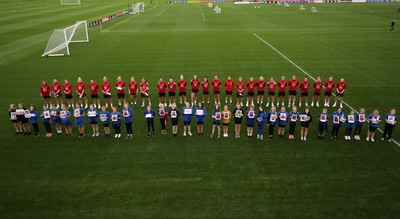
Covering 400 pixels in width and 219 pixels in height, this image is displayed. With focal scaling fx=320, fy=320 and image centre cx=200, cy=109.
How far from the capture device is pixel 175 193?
9539mm

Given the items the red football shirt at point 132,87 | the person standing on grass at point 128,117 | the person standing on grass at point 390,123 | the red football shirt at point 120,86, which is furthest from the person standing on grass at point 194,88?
the person standing on grass at point 390,123

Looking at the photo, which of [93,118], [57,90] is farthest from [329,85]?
[57,90]

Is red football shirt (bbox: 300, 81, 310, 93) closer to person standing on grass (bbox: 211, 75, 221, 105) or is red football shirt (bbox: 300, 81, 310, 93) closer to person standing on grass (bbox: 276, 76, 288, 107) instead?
person standing on grass (bbox: 276, 76, 288, 107)

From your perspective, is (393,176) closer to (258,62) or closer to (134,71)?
(258,62)

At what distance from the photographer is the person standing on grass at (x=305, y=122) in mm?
12312

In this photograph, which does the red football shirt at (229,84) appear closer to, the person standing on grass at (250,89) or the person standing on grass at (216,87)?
the person standing on grass at (216,87)

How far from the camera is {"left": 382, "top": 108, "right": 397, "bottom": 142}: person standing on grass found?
12.1m

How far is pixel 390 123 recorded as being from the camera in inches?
481

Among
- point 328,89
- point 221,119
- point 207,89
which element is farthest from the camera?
point 207,89

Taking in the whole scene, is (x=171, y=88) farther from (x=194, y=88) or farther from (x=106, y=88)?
(x=106, y=88)

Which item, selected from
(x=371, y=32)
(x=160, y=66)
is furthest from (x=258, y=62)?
(x=371, y=32)

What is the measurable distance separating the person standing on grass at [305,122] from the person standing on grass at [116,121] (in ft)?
23.8

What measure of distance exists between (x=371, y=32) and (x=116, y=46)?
2865 cm

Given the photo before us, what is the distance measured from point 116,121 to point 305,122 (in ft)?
24.5
